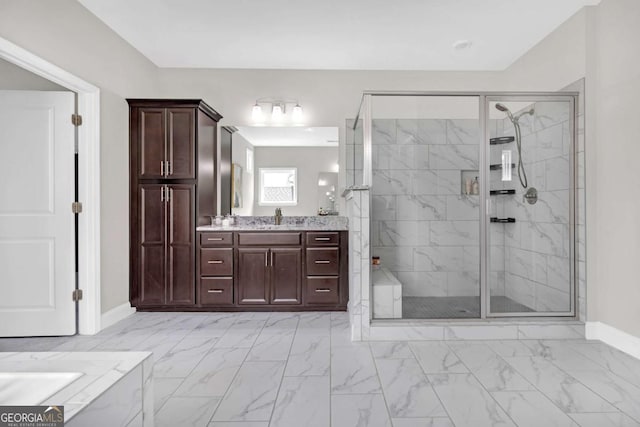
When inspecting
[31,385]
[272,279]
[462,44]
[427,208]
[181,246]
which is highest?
[462,44]

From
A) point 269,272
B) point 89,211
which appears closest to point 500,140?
point 269,272

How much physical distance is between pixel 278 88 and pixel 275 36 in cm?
81

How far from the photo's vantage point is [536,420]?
1764 millimetres

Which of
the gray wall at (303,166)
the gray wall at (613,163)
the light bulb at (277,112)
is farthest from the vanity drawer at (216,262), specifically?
the gray wall at (613,163)

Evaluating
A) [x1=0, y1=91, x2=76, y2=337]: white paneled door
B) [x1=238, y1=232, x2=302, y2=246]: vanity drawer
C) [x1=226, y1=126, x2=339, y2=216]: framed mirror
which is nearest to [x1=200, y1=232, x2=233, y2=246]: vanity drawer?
[x1=238, y1=232, x2=302, y2=246]: vanity drawer

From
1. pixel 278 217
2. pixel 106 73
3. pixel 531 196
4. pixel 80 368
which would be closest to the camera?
pixel 80 368

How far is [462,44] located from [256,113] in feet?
7.45

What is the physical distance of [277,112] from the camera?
415 cm

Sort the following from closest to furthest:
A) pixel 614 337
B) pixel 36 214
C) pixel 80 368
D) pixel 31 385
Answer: pixel 31 385 → pixel 80 368 → pixel 614 337 → pixel 36 214

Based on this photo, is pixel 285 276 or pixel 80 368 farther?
pixel 285 276

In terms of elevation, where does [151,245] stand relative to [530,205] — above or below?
below

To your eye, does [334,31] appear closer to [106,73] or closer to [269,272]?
[106,73]

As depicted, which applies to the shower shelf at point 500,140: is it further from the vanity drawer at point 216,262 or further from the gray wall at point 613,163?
the vanity drawer at point 216,262

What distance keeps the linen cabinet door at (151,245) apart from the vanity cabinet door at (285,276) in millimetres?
1107
